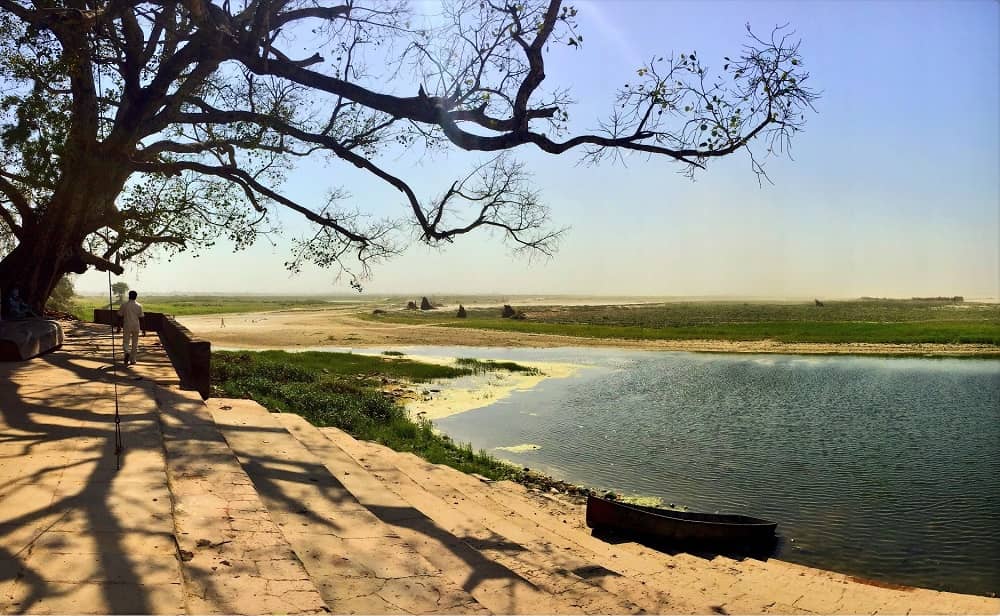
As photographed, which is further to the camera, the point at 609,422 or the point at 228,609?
the point at 609,422

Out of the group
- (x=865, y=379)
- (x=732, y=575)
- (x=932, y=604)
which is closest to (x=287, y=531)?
(x=732, y=575)

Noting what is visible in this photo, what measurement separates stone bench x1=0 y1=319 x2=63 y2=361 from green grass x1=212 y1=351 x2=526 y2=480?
3547 mm

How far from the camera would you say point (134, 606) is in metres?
3.62

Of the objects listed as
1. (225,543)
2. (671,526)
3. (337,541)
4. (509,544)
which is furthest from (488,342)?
(225,543)

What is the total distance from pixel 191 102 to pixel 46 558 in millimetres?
14396

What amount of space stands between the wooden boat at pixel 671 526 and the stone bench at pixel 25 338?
1145 cm

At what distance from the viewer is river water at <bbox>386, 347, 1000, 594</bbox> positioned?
10.0 meters

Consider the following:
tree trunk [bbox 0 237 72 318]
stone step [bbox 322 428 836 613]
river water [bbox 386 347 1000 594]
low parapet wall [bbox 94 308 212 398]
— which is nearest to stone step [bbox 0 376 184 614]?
low parapet wall [bbox 94 308 212 398]

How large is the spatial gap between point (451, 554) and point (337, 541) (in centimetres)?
115

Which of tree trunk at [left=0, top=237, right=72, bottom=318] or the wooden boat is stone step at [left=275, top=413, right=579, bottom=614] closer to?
the wooden boat

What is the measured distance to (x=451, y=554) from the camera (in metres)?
6.32

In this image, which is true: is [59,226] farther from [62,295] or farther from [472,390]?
[62,295]

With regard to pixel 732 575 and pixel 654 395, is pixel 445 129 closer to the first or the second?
pixel 732 575

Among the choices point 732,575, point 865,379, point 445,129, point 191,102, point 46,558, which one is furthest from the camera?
point 865,379
